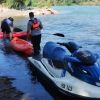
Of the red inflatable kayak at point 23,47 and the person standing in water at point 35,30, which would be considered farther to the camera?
the red inflatable kayak at point 23,47

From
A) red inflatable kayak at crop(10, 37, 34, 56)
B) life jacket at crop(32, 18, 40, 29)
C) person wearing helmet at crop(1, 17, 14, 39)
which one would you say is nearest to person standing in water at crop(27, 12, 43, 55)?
life jacket at crop(32, 18, 40, 29)

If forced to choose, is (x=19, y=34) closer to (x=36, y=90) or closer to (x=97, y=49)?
(x=97, y=49)

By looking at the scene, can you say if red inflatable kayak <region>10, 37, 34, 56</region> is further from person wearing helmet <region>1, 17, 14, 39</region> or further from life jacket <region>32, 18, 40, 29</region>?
person wearing helmet <region>1, 17, 14, 39</region>

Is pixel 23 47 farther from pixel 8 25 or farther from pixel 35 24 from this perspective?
pixel 8 25

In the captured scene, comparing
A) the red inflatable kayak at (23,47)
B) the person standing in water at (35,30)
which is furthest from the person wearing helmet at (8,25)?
the person standing in water at (35,30)

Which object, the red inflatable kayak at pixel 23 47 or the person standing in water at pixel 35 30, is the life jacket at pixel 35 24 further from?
the red inflatable kayak at pixel 23 47

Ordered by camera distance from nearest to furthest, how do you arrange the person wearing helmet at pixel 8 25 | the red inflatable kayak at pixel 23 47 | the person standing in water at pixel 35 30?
1. the person standing in water at pixel 35 30
2. the red inflatable kayak at pixel 23 47
3. the person wearing helmet at pixel 8 25

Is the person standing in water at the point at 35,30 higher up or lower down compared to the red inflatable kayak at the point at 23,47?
higher up

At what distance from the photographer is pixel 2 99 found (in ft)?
31.7

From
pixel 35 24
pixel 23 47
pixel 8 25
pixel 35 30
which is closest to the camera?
pixel 35 24

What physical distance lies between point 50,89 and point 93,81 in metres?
2.08

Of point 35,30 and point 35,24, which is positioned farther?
point 35,30

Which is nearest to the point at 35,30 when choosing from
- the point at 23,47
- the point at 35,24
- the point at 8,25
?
the point at 35,24

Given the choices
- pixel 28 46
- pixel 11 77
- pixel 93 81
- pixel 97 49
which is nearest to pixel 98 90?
pixel 93 81
